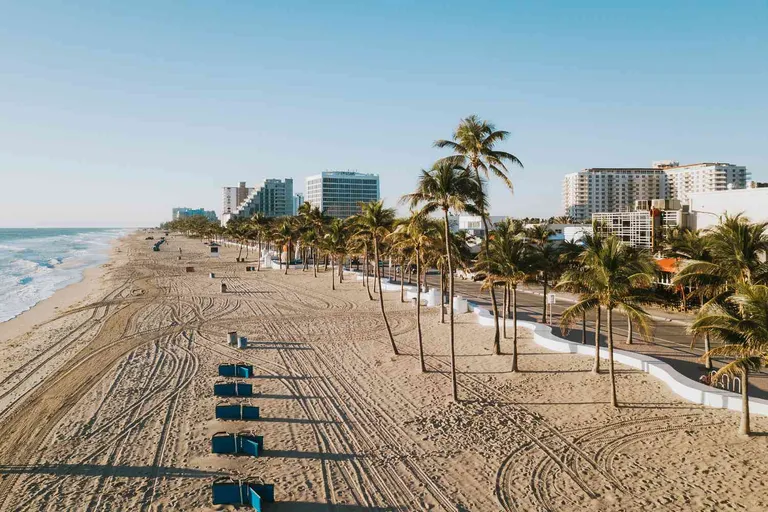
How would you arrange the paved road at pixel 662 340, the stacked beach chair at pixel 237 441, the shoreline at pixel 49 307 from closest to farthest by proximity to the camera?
the stacked beach chair at pixel 237 441
the paved road at pixel 662 340
the shoreline at pixel 49 307

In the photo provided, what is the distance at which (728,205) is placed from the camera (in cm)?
3247

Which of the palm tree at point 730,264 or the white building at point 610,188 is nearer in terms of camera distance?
the palm tree at point 730,264

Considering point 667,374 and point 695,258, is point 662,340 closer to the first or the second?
point 695,258

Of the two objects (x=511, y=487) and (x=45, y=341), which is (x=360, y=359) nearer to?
(x=511, y=487)

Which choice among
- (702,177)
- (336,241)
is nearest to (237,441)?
(336,241)

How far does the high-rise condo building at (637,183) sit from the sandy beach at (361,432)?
143m

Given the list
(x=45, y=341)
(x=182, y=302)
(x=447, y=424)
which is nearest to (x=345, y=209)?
(x=182, y=302)

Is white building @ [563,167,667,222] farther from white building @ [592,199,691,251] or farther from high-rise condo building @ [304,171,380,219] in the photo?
white building @ [592,199,691,251]

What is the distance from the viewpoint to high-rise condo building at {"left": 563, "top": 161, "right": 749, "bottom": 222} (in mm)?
151250

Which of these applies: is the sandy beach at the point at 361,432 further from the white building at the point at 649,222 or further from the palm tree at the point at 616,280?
the white building at the point at 649,222

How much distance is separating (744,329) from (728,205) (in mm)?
26867

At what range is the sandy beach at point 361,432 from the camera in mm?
9469

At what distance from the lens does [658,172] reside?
154 m

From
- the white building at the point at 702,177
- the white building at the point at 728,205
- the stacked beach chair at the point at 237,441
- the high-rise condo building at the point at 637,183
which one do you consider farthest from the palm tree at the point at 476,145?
the white building at the point at 702,177
